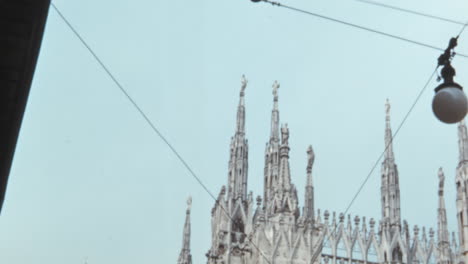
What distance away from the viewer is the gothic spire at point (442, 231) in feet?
71.6

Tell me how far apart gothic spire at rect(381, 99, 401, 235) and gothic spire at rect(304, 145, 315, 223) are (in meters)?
2.26

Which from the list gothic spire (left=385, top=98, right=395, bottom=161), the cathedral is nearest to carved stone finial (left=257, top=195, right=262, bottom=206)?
the cathedral

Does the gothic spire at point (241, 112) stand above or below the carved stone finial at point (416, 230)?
above

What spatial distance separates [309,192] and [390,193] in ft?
8.43

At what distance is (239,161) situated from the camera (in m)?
22.8

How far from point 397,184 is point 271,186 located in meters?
4.13

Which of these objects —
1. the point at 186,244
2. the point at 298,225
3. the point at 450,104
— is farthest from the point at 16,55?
the point at 186,244

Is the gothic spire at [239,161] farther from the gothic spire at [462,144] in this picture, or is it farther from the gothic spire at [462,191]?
the gothic spire at [462,144]

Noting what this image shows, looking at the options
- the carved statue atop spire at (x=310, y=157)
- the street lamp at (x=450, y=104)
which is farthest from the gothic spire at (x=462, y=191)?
the street lamp at (x=450, y=104)

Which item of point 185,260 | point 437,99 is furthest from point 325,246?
point 437,99

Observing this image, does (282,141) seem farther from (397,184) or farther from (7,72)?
(7,72)

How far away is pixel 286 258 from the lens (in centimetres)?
2003

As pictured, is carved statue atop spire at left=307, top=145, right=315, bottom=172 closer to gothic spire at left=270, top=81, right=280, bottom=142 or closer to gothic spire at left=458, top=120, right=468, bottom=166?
gothic spire at left=270, top=81, right=280, bottom=142

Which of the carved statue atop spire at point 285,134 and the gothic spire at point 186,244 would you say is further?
the gothic spire at point 186,244
